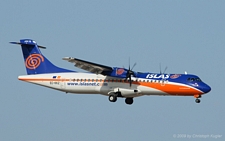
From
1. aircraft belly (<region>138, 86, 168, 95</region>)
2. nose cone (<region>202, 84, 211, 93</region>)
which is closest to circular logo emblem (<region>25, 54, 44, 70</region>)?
aircraft belly (<region>138, 86, 168, 95</region>)

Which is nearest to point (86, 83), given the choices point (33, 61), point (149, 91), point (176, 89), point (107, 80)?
point (107, 80)

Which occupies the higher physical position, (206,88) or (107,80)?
(107,80)

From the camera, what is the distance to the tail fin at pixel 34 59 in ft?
123

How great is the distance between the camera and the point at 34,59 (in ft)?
124

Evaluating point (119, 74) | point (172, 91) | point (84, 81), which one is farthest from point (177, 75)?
point (84, 81)

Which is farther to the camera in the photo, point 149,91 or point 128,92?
point 128,92

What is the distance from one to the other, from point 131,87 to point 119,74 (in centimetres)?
127

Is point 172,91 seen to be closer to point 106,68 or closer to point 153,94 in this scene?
point 153,94

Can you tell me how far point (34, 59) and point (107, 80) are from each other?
6.65m

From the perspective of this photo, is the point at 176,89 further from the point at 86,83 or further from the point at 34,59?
the point at 34,59

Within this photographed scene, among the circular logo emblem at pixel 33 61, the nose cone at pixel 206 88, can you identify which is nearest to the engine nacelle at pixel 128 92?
the nose cone at pixel 206 88

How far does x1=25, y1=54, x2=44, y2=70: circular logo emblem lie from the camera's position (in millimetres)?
37594

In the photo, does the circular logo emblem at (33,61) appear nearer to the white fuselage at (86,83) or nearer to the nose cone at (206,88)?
the white fuselage at (86,83)

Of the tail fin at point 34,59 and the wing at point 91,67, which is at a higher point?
the tail fin at point 34,59
